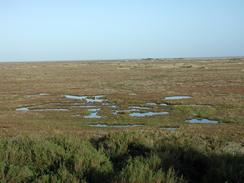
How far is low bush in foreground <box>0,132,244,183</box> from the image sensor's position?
4.83 metres

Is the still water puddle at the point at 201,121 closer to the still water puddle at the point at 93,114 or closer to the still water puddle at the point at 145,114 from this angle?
the still water puddle at the point at 145,114

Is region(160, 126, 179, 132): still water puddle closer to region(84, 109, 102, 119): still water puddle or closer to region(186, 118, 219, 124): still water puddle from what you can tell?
region(186, 118, 219, 124): still water puddle

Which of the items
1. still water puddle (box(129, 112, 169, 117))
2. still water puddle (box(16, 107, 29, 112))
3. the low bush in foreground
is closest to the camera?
the low bush in foreground

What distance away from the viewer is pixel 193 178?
581 cm

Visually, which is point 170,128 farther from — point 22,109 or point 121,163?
point 22,109

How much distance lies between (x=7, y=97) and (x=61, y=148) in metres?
Result: 33.9

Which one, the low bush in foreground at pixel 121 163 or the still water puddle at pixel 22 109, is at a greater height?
the low bush in foreground at pixel 121 163

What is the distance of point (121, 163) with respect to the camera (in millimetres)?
6266

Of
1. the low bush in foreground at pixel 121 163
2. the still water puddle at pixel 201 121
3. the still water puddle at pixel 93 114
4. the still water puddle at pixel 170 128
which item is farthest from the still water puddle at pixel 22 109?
the low bush in foreground at pixel 121 163

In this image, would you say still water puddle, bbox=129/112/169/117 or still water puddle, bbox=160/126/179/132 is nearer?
still water puddle, bbox=160/126/179/132

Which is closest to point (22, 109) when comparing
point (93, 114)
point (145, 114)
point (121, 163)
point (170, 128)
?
point (93, 114)

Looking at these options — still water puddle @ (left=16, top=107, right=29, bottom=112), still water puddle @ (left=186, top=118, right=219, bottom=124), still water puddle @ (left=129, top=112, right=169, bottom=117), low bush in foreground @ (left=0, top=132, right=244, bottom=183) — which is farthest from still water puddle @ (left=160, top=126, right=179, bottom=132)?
still water puddle @ (left=16, top=107, right=29, bottom=112)

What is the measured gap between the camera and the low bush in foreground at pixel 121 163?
4.83m

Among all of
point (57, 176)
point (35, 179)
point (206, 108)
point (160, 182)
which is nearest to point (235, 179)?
point (160, 182)
